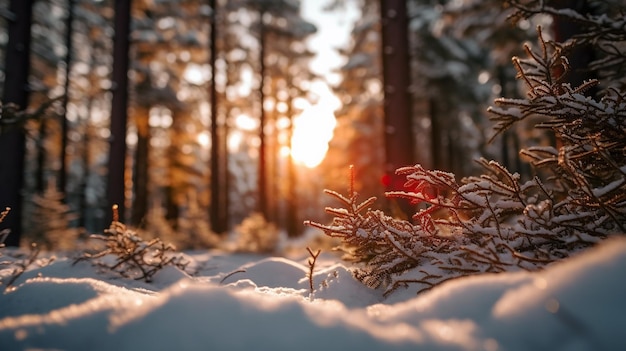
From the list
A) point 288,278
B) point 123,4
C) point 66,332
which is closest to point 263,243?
point 123,4

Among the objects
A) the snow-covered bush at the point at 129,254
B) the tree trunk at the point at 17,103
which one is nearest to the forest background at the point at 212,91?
the tree trunk at the point at 17,103

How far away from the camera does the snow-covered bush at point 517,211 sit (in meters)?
2.26

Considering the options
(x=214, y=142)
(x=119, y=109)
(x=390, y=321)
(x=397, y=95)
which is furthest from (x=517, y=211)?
(x=214, y=142)

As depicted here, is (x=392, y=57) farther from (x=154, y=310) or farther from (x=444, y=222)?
(x=154, y=310)

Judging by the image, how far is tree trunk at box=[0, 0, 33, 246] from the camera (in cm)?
742

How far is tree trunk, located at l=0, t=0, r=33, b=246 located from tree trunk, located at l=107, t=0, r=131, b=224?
1517 millimetres

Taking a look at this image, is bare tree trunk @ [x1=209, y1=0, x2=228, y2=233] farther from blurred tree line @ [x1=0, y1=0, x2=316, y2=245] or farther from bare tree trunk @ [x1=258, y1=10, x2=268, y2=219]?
bare tree trunk @ [x1=258, y1=10, x2=268, y2=219]

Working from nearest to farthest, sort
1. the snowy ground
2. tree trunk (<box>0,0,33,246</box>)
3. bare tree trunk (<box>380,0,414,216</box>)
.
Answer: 1. the snowy ground
2. tree trunk (<box>0,0,33,246</box>)
3. bare tree trunk (<box>380,0,414,216</box>)

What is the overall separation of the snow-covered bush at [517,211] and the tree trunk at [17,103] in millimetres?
7290

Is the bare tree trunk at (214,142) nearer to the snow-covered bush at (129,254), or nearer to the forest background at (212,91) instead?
the forest background at (212,91)

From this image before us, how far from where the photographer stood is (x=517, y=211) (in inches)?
104

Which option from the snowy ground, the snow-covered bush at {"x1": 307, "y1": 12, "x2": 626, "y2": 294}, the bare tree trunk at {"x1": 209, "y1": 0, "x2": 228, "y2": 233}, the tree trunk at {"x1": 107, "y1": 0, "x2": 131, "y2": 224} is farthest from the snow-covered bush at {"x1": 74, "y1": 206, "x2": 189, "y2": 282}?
the bare tree trunk at {"x1": 209, "y1": 0, "x2": 228, "y2": 233}

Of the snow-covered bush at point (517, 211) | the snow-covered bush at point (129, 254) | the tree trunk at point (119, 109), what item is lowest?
the snow-covered bush at point (129, 254)

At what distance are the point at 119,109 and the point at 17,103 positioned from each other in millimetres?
1740
